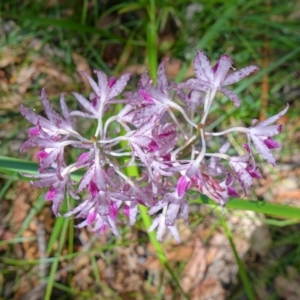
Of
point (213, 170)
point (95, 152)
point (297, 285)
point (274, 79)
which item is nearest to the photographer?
point (95, 152)

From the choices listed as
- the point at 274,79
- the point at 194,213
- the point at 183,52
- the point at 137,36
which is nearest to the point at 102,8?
the point at 137,36

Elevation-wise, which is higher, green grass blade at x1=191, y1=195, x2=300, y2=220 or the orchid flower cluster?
the orchid flower cluster

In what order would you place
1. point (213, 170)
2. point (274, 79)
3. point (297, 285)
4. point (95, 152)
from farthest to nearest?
point (274, 79) → point (297, 285) → point (213, 170) → point (95, 152)

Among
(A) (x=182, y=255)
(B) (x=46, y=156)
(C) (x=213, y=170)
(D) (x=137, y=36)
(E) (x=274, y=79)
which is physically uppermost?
(B) (x=46, y=156)

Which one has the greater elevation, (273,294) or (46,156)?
(46,156)

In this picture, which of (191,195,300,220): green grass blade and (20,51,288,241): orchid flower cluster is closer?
(20,51,288,241): orchid flower cluster

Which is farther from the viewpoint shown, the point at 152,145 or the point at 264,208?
the point at 264,208

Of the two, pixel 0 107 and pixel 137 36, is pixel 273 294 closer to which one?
pixel 137 36

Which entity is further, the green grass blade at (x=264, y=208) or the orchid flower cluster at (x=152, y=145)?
the green grass blade at (x=264, y=208)

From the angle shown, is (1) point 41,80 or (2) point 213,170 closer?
(2) point 213,170

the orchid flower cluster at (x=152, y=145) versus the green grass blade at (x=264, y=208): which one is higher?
the orchid flower cluster at (x=152, y=145)

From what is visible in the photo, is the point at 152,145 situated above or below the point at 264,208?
above
